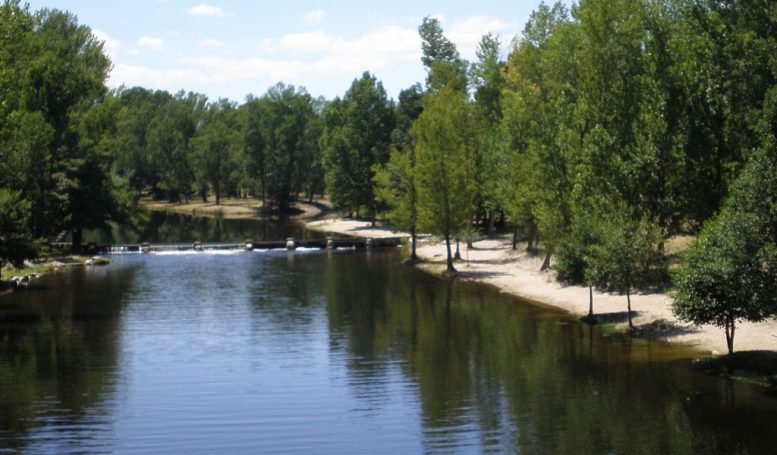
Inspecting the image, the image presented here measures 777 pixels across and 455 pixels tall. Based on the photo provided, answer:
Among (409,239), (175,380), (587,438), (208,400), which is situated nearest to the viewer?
(587,438)

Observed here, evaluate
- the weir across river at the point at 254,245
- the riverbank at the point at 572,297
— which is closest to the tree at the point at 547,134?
the riverbank at the point at 572,297

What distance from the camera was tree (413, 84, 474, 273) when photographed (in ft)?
234

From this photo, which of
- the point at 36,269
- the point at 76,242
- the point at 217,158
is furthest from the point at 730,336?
the point at 217,158

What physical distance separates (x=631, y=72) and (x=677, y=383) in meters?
26.5

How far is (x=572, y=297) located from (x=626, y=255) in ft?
40.5

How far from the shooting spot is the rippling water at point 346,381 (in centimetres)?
2773

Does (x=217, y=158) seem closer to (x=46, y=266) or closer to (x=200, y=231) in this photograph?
(x=200, y=231)

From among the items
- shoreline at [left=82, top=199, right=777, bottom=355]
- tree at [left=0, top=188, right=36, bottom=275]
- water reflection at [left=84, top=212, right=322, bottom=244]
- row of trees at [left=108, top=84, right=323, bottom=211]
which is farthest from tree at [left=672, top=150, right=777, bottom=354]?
row of trees at [left=108, top=84, right=323, bottom=211]

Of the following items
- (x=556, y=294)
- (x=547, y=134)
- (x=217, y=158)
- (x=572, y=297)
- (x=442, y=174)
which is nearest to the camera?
(x=572, y=297)

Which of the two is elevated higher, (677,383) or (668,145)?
(668,145)

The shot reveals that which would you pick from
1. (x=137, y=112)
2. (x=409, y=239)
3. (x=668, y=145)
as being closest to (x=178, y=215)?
(x=137, y=112)

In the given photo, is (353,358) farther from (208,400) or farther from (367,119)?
(367,119)

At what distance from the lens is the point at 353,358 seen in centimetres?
4053

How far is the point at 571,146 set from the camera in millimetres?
57250
